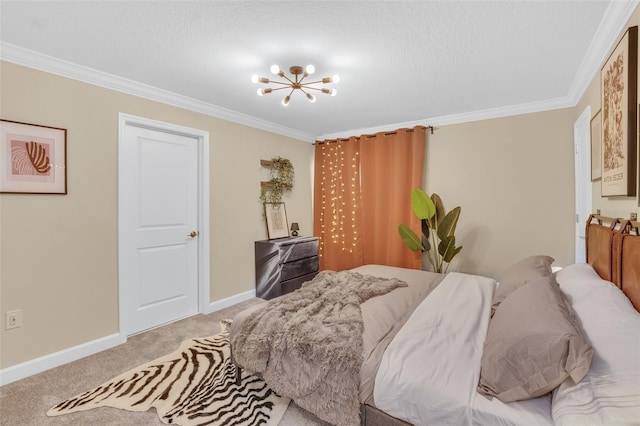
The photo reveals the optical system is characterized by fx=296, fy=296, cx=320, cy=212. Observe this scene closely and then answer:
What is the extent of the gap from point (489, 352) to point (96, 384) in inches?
101

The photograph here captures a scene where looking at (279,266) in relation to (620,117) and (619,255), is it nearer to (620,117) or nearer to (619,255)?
(619,255)

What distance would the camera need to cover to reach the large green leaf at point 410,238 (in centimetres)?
375

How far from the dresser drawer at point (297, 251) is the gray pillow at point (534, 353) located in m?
2.75

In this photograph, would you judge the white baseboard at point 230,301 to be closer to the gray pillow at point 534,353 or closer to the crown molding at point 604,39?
the gray pillow at point 534,353

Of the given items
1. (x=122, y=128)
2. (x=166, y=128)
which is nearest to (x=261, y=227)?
(x=166, y=128)

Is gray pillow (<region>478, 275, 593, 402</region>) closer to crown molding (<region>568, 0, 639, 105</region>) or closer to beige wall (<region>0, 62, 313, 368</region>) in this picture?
crown molding (<region>568, 0, 639, 105</region>)

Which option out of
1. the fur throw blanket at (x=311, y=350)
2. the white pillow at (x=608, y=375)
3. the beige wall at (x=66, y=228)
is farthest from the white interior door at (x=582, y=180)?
the beige wall at (x=66, y=228)

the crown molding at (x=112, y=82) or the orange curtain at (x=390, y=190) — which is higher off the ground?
the crown molding at (x=112, y=82)

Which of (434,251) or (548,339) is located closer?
(548,339)

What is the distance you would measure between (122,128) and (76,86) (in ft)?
1.42

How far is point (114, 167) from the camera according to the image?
2699mm

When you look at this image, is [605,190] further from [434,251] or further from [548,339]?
[434,251]

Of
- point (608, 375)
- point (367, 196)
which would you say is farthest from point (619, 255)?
point (367, 196)

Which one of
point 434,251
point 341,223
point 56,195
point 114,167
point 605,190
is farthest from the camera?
point 341,223
